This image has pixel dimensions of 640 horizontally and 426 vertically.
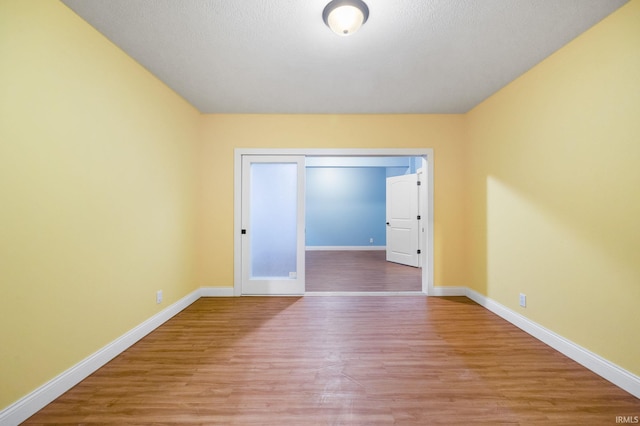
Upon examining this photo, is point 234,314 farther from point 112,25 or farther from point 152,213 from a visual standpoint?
point 112,25

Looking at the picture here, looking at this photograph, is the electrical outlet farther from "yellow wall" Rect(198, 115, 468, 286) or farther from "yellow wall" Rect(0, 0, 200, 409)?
"yellow wall" Rect(0, 0, 200, 409)

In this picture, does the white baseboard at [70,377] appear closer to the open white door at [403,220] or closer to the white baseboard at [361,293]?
the white baseboard at [361,293]

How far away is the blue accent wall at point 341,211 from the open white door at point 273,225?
169 inches

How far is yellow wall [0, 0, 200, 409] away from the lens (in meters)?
1.38

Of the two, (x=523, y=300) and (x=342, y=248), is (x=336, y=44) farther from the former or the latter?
(x=342, y=248)

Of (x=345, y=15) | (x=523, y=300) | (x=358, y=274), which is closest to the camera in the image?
(x=345, y=15)

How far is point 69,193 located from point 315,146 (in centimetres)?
262

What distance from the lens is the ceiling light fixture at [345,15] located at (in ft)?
5.24

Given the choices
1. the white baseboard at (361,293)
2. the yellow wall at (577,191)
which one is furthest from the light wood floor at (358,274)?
the yellow wall at (577,191)

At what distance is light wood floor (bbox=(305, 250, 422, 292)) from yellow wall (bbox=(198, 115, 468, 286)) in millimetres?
878

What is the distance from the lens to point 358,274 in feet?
15.9

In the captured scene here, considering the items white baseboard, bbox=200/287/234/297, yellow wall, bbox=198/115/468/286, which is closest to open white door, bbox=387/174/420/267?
yellow wall, bbox=198/115/468/286

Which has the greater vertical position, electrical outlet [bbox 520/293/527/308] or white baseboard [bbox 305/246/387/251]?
electrical outlet [bbox 520/293/527/308]

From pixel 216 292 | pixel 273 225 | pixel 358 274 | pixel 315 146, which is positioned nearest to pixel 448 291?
pixel 358 274
